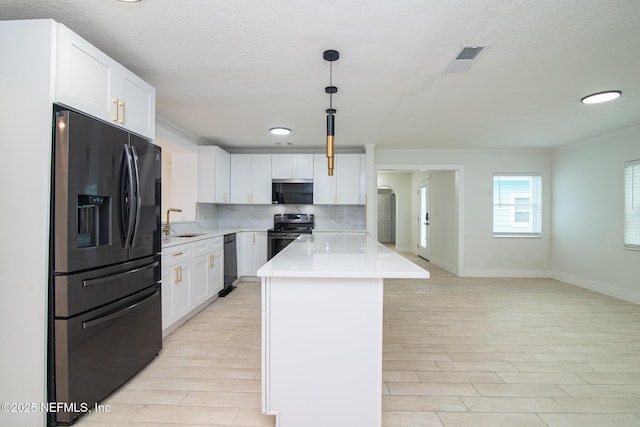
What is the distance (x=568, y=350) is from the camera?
2.71 meters

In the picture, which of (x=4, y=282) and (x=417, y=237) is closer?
(x=4, y=282)

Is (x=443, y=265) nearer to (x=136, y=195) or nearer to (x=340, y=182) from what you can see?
(x=340, y=182)

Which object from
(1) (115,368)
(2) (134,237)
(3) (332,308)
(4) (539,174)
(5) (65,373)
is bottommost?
(1) (115,368)

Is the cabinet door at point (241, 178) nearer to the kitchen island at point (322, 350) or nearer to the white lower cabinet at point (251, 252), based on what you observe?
the white lower cabinet at point (251, 252)

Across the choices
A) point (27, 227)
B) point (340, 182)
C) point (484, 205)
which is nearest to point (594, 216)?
point (484, 205)

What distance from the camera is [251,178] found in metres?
5.49

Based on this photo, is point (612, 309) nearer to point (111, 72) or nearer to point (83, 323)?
point (83, 323)

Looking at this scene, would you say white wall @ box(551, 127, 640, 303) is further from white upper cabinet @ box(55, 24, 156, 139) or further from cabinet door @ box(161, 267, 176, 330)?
white upper cabinet @ box(55, 24, 156, 139)

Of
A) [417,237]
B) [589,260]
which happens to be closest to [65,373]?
[589,260]

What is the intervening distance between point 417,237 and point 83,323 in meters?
8.15

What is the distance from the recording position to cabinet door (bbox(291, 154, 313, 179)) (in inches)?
213

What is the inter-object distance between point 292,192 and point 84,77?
3.72m

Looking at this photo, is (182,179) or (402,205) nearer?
(182,179)

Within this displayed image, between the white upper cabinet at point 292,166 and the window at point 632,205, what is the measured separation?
4482 mm
